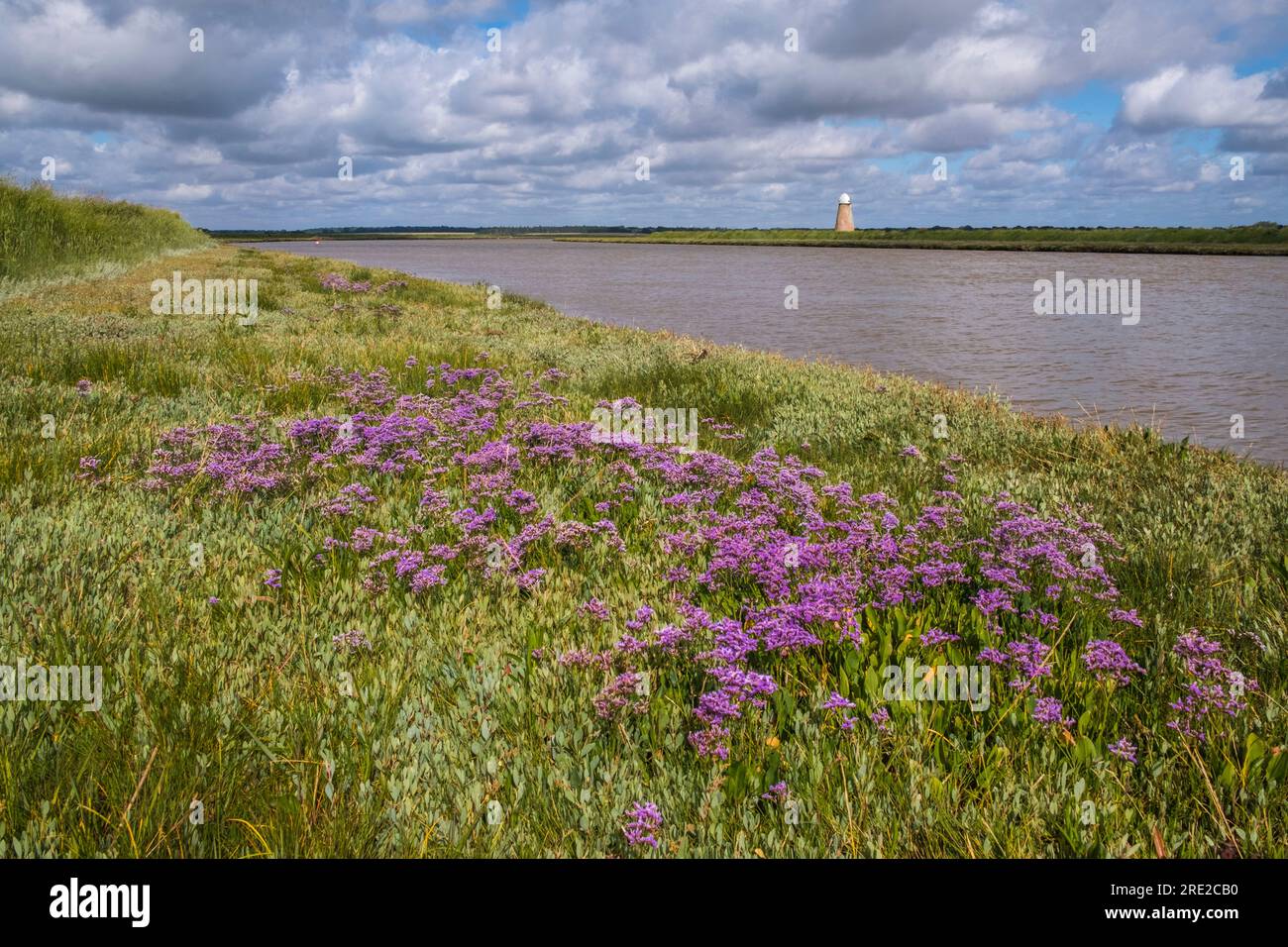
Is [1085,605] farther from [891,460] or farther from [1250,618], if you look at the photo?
[891,460]

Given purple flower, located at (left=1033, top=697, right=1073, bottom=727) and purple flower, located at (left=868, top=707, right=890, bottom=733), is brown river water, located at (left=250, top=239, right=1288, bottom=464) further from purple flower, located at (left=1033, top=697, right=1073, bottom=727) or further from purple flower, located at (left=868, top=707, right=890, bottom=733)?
purple flower, located at (left=868, top=707, right=890, bottom=733)

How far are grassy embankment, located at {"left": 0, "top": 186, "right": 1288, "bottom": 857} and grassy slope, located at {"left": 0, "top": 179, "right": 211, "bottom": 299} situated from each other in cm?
2018

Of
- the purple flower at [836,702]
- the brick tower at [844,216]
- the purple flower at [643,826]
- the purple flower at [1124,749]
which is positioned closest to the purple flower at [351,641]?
the purple flower at [643,826]

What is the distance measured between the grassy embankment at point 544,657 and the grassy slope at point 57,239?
795 inches

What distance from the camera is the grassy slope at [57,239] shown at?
83.6ft

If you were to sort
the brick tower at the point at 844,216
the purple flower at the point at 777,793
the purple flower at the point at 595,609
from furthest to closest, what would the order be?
1. the brick tower at the point at 844,216
2. the purple flower at the point at 595,609
3. the purple flower at the point at 777,793

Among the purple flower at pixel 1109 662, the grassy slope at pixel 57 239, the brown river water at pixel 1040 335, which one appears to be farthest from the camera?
the grassy slope at pixel 57 239

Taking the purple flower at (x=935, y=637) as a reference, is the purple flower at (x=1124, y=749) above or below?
below

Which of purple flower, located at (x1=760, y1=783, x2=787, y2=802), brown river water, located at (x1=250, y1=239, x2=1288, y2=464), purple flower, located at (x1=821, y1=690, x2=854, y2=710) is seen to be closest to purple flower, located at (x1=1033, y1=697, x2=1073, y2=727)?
purple flower, located at (x1=821, y1=690, x2=854, y2=710)

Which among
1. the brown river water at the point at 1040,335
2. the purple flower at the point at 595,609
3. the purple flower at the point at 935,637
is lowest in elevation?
the purple flower at the point at 595,609

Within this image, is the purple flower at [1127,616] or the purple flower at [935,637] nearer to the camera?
the purple flower at [935,637]

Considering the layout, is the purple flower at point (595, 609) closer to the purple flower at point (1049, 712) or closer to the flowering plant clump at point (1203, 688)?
the purple flower at point (1049, 712)

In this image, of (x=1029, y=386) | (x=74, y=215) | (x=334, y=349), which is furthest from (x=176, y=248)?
(x=1029, y=386)
